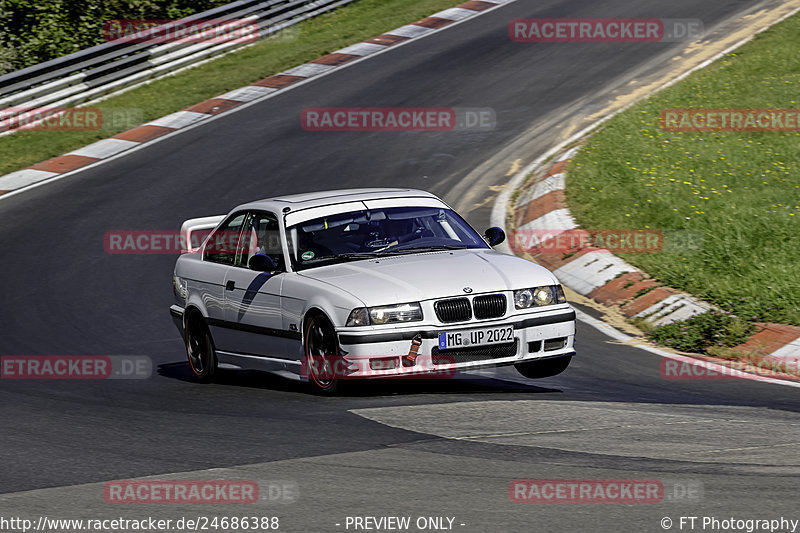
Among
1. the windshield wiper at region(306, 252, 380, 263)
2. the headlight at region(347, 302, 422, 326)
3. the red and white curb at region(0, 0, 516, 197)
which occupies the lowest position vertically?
the red and white curb at region(0, 0, 516, 197)

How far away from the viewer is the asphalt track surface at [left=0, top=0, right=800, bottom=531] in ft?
19.5

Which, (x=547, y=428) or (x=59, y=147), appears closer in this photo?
(x=547, y=428)

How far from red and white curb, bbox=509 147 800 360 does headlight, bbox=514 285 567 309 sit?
7.17 feet

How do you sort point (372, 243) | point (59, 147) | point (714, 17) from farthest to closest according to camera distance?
point (714, 17), point (59, 147), point (372, 243)

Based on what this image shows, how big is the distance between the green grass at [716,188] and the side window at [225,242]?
4.22 m

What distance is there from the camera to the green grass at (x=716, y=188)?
11.5 m

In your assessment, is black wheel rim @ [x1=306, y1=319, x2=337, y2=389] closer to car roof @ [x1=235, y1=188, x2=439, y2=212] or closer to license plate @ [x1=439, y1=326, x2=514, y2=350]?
license plate @ [x1=439, y1=326, x2=514, y2=350]

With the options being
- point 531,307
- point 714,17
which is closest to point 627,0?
point 714,17

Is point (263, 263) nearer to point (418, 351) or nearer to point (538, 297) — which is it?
point (418, 351)

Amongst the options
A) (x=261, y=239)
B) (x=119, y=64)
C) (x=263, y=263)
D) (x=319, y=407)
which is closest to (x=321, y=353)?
(x=319, y=407)

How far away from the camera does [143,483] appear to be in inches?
244

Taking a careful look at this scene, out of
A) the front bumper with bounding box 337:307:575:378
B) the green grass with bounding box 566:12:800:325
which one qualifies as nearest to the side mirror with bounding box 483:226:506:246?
the front bumper with bounding box 337:307:575:378

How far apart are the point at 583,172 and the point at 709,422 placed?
29.2 ft

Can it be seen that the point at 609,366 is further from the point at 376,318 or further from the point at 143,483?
the point at 143,483
